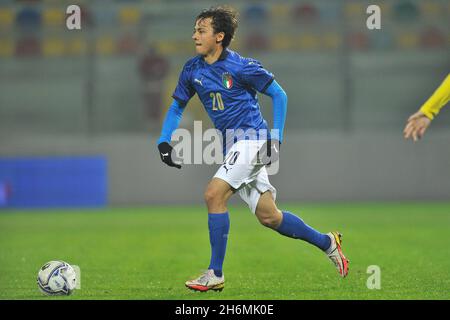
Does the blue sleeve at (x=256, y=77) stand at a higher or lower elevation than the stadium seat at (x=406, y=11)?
lower

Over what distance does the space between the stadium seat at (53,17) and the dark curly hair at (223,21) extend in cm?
1080

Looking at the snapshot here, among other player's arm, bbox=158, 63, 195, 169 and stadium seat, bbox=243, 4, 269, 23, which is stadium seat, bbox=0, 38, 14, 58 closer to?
stadium seat, bbox=243, 4, 269, 23

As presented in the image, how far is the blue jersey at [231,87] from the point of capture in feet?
22.1

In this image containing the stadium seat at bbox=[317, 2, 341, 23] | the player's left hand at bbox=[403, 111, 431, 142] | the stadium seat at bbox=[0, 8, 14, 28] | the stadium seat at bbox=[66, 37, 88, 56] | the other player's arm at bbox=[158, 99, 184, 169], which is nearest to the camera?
the player's left hand at bbox=[403, 111, 431, 142]

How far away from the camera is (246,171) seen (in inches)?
258

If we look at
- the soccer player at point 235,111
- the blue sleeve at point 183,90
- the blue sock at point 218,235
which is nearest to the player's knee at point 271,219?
the soccer player at point 235,111

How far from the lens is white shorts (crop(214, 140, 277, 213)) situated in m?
6.51

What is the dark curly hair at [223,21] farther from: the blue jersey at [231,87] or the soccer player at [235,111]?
the blue jersey at [231,87]

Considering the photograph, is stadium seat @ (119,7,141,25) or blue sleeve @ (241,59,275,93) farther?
stadium seat @ (119,7,141,25)

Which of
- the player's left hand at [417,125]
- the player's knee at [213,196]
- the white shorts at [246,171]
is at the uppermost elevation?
the player's left hand at [417,125]

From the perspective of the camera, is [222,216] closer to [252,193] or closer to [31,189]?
[252,193]

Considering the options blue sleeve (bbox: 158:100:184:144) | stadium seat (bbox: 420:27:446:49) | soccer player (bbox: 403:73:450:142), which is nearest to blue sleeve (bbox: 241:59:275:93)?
blue sleeve (bbox: 158:100:184:144)

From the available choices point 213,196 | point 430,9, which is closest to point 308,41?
point 430,9

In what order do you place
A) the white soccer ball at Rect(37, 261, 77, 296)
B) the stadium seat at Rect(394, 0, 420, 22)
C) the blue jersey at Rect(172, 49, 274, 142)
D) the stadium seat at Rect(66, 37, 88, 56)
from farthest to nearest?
the stadium seat at Rect(394, 0, 420, 22) → the stadium seat at Rect(66, 37, 88, 56) → the blue jersey at Rect(172, 49, 274, 142) → the white soccer ball at Rect(37, 261, 77, 296)
